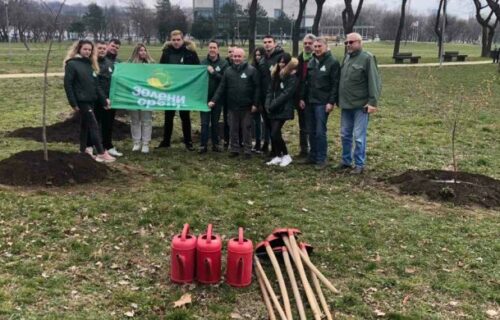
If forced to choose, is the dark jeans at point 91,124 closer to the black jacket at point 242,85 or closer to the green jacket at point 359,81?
the black jacket at point 242,85

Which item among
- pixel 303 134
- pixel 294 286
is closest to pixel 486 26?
pixel 303 134

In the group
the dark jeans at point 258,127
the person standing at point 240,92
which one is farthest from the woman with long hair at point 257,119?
the person standing at point 240,92

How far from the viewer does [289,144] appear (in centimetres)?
1076

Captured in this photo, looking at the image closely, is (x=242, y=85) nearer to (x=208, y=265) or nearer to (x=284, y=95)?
(x=284, y=95)

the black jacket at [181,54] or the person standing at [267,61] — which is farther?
the black jacket at [181,54]

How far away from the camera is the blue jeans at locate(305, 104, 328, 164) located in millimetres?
8609


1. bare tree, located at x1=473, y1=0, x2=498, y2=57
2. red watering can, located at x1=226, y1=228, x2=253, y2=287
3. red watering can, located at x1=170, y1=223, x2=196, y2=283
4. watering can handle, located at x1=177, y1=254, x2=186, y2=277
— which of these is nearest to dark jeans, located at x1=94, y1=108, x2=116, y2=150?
red watering can, located at x1=170, y1=223, x2=196, y2=283

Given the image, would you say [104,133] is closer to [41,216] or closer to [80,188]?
[80,188]

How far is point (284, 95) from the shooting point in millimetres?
8562

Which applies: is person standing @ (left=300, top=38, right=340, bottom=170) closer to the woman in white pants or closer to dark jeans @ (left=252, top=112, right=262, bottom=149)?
dark jeans @ (left=252, top=112, right=262, bottom=149)

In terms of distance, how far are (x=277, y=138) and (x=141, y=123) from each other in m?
2.55

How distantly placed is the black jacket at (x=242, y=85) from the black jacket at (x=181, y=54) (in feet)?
3.34

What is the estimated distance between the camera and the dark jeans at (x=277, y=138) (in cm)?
880

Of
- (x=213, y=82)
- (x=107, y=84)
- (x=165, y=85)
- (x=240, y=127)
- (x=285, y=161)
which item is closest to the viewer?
(x=285, y=161)
